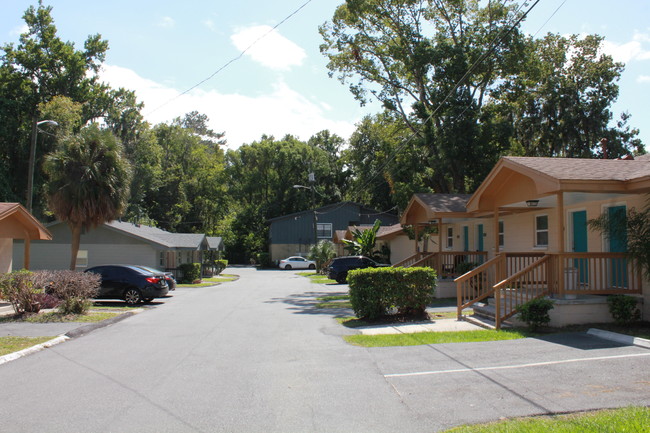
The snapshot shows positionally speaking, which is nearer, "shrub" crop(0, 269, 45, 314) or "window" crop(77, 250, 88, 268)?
"shrub" crop(0, 269, 45, 314)

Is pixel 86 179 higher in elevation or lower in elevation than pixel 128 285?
higher

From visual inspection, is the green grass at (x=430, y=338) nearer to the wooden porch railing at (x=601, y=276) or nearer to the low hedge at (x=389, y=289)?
the wooden porch railing at (x=601, y=276)

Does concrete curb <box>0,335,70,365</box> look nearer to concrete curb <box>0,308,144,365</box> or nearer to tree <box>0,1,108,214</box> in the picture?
concrete curb <box>0,308,144,365</box>

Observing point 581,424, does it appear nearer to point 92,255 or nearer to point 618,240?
point 618,240

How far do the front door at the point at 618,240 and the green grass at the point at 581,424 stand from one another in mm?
7010

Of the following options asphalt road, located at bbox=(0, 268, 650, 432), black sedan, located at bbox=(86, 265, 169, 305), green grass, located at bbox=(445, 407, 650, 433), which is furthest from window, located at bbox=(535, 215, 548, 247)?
black sedan, located at bbox=(86, 265, 169, 305)

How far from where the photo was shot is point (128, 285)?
20.5 meters

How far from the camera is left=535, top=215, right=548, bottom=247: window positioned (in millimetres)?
17266

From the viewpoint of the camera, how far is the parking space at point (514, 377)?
6.11 meters

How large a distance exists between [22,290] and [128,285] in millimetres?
5464

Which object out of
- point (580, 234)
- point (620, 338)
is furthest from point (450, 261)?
point (620, 338)

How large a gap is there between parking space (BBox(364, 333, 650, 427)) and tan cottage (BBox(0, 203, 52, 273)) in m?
16.2

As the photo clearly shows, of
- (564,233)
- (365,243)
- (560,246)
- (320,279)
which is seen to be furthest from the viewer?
(365,243)

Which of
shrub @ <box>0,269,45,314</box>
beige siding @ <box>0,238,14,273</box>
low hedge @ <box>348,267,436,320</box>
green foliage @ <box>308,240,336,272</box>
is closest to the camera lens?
low hedge @ <box>348,267,436,320</box>
